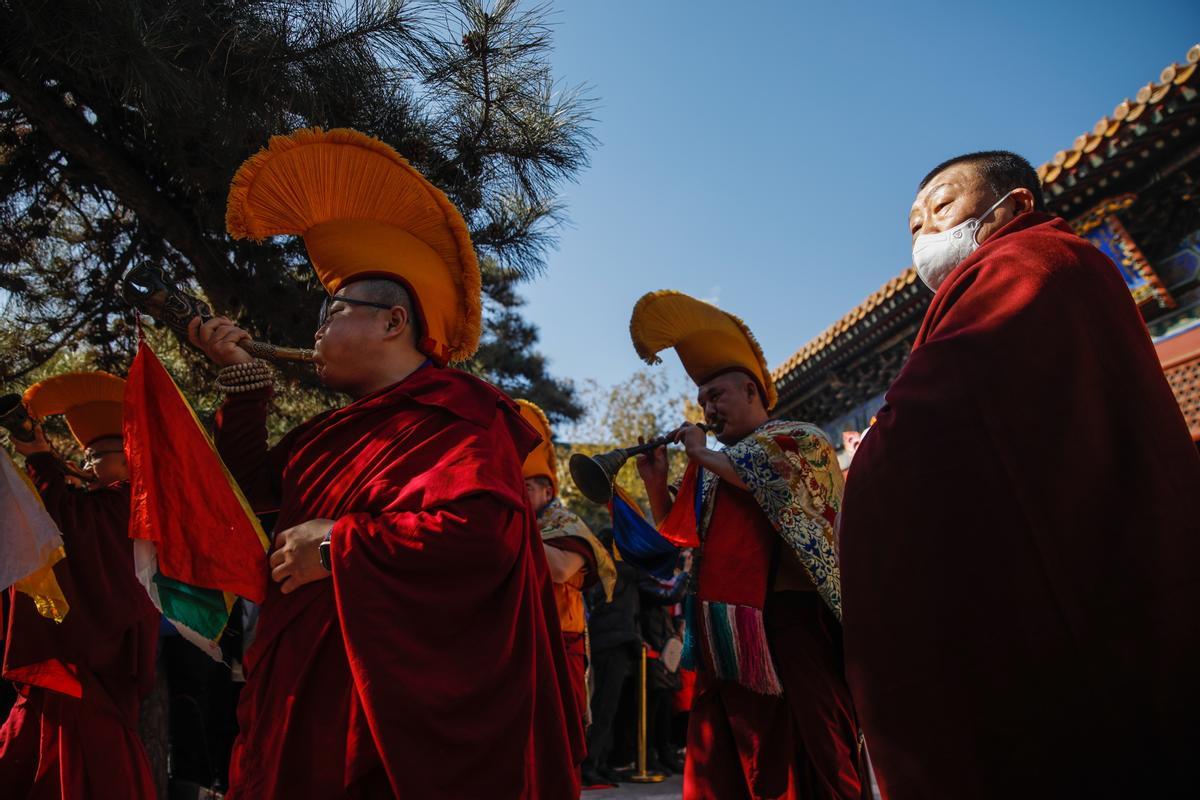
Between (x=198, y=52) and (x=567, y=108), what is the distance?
167cm

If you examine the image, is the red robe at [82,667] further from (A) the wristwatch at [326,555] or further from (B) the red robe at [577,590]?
(A) the wristwatch at [326,555]

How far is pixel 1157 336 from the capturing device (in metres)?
8.00

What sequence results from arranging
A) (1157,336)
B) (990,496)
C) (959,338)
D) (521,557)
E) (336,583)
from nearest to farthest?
1. (990,496)
2. (959,338)
3. (336,583)
4. (521,557)
5. (1157,336)

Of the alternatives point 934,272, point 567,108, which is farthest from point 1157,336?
point 934,272

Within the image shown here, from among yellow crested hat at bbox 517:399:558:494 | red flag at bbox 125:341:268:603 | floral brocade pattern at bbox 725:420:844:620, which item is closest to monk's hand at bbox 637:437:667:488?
floral brocade pattern at bbox 725:420:844:620

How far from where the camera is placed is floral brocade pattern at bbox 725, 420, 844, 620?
3111mm

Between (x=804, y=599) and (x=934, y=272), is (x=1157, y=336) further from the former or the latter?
(x=934, y=272)

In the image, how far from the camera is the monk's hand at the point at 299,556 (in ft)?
6.19

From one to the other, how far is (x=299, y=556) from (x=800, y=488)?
1.96 m

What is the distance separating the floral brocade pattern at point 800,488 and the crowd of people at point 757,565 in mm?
12

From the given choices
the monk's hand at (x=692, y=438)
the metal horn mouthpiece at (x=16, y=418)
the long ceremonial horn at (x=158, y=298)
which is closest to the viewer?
the long ceremonial horn at (x=158, y=298)

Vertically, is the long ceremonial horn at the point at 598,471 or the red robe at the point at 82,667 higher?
the long ceremonial horn at the point at 598,471

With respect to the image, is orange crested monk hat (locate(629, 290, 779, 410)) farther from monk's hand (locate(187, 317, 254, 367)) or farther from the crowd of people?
monk's hand (locate(187, 317, 254, 367))

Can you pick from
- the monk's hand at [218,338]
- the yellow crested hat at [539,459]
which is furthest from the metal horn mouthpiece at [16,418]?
the yellow crested hat at [539,459]
